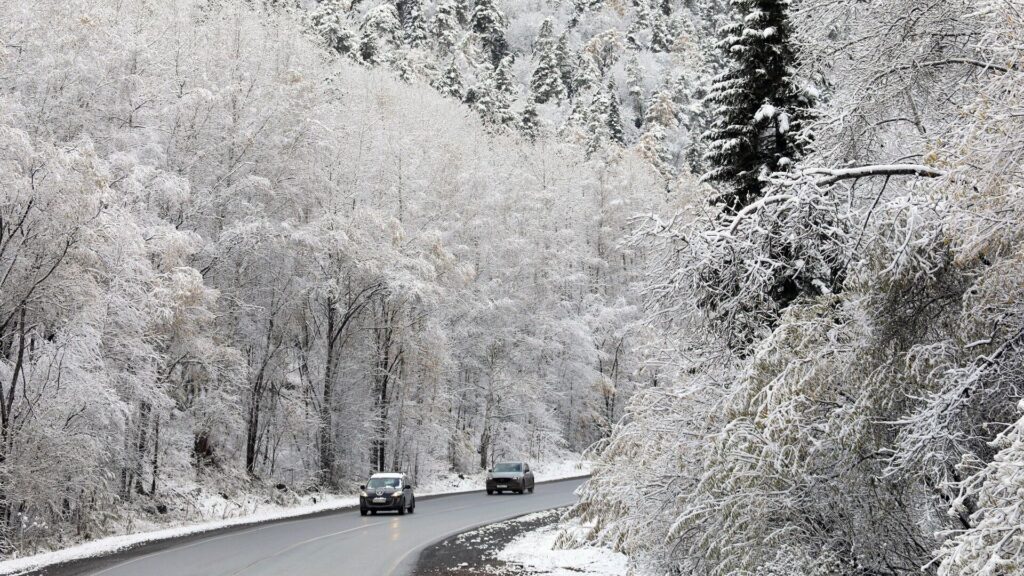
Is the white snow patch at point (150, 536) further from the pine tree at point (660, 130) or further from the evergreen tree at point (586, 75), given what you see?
the evergreen tree at point (586, 75)

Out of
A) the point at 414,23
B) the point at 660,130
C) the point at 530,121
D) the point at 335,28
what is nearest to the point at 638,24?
the point at 414,23

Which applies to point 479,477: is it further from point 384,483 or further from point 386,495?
point 386,495

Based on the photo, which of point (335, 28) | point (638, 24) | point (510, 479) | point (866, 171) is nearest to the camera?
point (866, 171)

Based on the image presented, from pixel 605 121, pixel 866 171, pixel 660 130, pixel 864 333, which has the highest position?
pixel 605 121

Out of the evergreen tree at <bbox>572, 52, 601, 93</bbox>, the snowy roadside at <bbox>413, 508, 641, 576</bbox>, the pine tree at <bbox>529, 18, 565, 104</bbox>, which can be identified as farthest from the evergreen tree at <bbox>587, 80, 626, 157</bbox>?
the snowy roadside at <bbox>413, 508, 641, 576</bbox>

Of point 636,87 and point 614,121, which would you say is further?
point 636,87

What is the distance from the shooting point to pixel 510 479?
34844 millimetres

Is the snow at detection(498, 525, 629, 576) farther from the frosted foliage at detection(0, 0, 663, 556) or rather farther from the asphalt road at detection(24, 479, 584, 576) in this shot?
the frosted foliage at detection(0, 0, 663, 556)

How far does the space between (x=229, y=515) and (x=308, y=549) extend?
32.4 ft

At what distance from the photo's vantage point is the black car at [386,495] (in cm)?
2559

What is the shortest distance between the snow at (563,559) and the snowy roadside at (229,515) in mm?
8322

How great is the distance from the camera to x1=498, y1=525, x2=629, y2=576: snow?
14984mm

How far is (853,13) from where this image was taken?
976cm

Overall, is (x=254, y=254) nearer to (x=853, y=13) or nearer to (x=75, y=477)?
(x=75, y=477)
